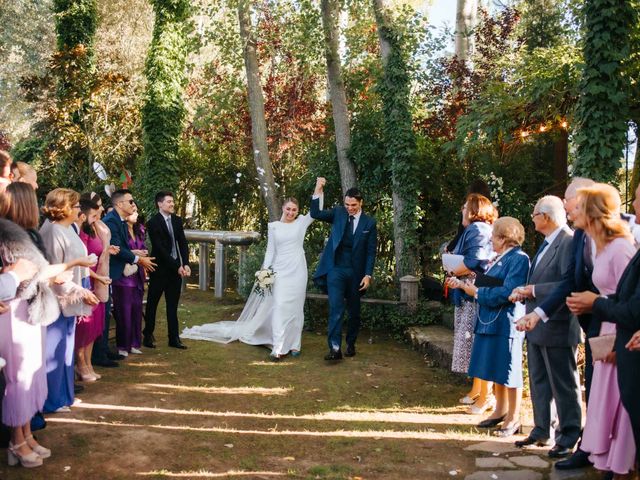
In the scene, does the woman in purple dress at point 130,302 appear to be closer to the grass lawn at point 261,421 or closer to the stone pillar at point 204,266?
the grass lawn at point 261,421

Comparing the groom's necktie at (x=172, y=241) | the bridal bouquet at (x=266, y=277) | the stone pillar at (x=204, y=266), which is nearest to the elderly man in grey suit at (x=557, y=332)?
the bridal bouquet at (x=266, y=277)

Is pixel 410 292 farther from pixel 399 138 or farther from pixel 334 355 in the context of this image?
pixel 399 138

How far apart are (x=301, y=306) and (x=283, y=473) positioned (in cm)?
369

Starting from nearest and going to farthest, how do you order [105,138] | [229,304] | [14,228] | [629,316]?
[629,316], [14,228], [229,304], [105,138]

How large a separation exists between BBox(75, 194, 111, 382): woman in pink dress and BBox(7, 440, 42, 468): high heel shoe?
1985mm

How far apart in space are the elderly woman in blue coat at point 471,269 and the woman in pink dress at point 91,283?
3441mm

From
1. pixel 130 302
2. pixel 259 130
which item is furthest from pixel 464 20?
pixel 130 302

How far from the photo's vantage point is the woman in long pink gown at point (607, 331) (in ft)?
12.0

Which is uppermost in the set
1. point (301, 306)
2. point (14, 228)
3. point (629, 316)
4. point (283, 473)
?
point (14, 228)

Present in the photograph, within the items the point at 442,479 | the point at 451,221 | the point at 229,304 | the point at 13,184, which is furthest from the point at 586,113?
the point at 229,304

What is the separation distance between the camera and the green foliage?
672cm

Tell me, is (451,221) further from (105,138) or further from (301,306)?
(105,138)

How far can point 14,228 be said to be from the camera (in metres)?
4.05

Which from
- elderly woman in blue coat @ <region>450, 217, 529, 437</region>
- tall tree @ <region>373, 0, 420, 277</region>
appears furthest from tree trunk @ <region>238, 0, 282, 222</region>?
elderly woman in blue coat @ <region>450, 217, 529, 437</region>
